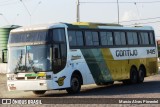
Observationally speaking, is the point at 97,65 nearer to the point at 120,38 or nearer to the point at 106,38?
the point at 106,38

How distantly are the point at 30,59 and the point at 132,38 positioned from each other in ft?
28.4

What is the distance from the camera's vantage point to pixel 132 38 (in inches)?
1150

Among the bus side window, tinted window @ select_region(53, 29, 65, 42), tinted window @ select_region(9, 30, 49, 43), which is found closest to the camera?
tinted window @ select_region(9, 30, 49, 43)

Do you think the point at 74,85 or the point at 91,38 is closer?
the point at 74,85

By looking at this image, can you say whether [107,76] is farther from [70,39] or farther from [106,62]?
[70,39]

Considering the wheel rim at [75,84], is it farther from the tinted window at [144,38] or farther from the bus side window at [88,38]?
the tinted window at [144,38]

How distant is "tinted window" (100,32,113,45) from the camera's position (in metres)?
26.2

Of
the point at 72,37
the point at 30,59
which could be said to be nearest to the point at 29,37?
the point at 30,59

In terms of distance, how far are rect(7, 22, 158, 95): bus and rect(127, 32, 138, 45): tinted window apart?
0.40 feet

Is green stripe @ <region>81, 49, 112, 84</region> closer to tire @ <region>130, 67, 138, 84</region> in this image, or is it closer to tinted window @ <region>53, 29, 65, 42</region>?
tinted window @ <region>53, 29, 65, 42</region>

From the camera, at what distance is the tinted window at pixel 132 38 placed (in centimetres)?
2884

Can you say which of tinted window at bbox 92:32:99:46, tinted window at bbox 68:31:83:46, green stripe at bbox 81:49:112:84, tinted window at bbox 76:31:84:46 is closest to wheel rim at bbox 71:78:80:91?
green stripe at bbox 81:49:112:84

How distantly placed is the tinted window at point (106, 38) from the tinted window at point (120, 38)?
55cm

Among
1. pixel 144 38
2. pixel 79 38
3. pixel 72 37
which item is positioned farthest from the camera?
pixel 144 38
